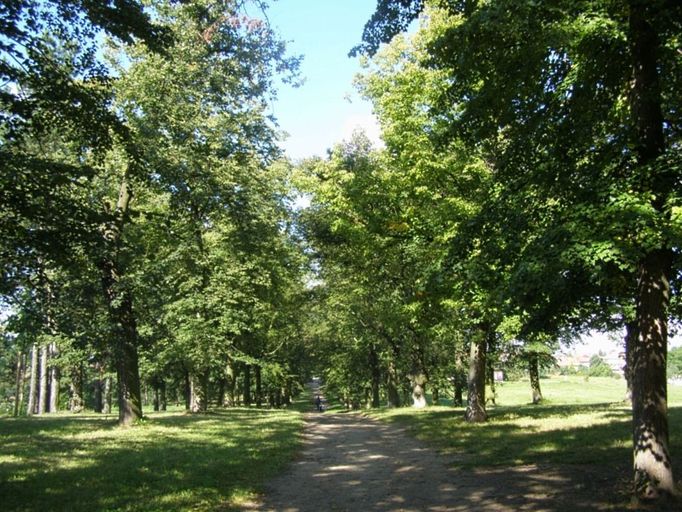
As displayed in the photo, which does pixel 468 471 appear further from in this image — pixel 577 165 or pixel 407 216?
pixel 407 216

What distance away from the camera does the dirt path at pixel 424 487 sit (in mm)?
8000

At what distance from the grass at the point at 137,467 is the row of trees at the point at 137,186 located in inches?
107

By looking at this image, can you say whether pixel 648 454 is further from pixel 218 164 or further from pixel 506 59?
pixel 218 164

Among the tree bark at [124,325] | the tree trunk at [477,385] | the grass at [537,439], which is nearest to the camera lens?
the grass at [537,439]

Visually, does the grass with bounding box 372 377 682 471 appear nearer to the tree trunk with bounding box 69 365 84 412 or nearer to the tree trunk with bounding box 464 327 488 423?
the tree trunk with bounding box 464 327 488 423

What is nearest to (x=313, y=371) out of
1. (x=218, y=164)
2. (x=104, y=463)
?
(x=218, y=164)

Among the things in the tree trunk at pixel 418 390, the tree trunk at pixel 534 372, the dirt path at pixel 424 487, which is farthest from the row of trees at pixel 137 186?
the tree trunk at pixel 534 372

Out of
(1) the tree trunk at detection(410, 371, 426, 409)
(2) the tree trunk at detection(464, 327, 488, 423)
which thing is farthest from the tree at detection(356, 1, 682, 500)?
(1) the tree trunk at detection(410, 371, 426, 409)

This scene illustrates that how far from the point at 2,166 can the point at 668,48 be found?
33.4ft

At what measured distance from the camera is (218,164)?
21422 mm

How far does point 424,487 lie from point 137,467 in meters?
6.02

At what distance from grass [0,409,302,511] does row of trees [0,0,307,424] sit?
107 inches

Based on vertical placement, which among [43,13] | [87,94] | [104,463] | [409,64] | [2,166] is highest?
[409,64]

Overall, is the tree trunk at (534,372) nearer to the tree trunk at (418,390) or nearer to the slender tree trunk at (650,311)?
the tree trunk at (418,390)
